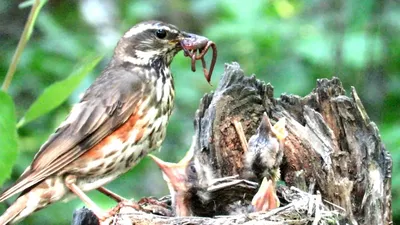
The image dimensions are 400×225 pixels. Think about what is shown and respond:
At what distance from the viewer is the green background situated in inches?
276

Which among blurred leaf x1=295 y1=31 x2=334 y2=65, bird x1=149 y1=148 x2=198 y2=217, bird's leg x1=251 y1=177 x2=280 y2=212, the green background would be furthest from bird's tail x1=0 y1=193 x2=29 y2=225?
blurred leaf x1=295 y1=31 x2=334 y2=65

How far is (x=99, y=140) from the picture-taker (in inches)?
215

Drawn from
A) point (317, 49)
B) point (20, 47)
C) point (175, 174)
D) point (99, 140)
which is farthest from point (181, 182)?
point (317, 49)

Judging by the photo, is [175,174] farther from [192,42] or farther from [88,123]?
[192,42]

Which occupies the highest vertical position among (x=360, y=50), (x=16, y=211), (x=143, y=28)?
(x=360, y=50)

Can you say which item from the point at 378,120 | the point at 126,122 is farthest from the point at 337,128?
the point at 378,120

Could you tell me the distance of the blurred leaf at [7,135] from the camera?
433cm

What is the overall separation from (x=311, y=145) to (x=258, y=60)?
314cm

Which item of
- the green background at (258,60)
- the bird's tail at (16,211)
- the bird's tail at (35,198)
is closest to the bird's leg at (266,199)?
the bird's tail at (35,198)

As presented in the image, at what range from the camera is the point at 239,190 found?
488cm

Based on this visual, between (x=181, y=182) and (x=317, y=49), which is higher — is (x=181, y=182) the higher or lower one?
the lower one

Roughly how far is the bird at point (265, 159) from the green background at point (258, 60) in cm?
183

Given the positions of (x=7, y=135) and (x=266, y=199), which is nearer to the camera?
(x=7, y=135)

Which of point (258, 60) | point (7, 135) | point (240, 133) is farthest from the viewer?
point (258, 60)
